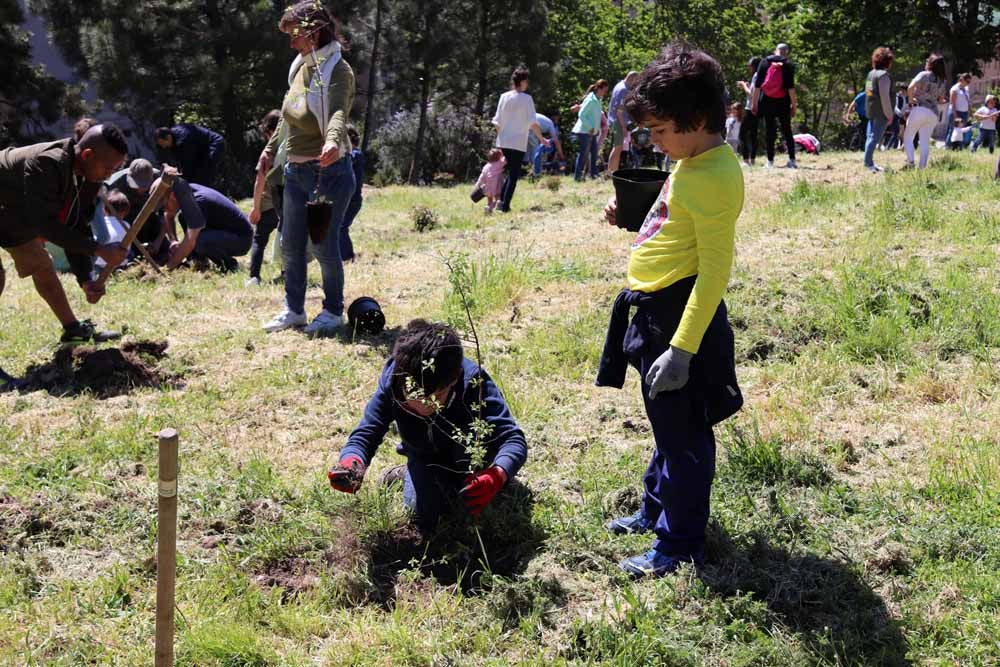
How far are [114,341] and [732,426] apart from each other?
424cm

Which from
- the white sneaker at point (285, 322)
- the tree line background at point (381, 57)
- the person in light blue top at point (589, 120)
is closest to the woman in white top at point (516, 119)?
the person in light blue top at point (589, 120)

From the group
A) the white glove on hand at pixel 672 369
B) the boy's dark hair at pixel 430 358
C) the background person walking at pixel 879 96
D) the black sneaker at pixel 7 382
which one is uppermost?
the background person walking at pixel 879 96

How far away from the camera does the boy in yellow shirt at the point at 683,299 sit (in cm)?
269

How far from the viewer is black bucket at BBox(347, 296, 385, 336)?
235 inches

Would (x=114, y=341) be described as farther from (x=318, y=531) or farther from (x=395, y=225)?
(x=395, y=225)

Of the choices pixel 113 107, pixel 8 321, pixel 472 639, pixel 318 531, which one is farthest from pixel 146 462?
pixel 113 107

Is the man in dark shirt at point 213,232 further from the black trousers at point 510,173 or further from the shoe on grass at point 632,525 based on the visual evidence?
the shoe on grass at point 632,525

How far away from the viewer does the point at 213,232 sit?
8539mm

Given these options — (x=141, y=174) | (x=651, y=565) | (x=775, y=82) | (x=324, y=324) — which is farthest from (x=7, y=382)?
(x=775, y=82)

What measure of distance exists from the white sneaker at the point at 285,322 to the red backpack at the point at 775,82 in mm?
7810

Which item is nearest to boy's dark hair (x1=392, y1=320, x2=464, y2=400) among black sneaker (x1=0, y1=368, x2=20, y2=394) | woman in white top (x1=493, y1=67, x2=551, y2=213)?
black sneaker (x1=0, y1=368, x2=20, y2=394)

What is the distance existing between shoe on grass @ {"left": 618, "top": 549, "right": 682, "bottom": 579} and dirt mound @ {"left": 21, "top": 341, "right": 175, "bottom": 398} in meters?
3.29

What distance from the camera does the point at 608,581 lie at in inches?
124

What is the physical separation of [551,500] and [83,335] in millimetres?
3868
